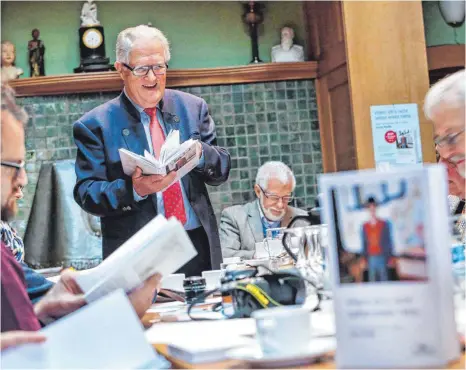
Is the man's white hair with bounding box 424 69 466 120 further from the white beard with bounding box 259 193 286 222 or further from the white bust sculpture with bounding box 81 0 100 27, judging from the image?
the white bust sculpture with bounding box 81 0 100 27

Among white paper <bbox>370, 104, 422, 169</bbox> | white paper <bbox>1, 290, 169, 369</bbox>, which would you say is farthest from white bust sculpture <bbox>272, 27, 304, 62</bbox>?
white paper <bbox>1, 290, 169, 369</bbox>

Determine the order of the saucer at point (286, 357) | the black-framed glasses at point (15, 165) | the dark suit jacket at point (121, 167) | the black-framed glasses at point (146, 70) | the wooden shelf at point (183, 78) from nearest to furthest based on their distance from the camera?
1. the saucer at point (286, 357)
2. the black-framed glasses at point (15, 165)
3. the dark suit jacket at point (121, 167)
4. the black-framed glasses at point (146, 70)
5. the wooden shelf at point (183, 78)

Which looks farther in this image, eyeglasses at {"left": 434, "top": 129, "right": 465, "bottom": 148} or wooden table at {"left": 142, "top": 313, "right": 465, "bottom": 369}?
eyeglasses at {"left": 434, "top": 129, "right": 465, "bottom": 148}

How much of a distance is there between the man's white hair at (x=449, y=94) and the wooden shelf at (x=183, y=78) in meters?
3.88

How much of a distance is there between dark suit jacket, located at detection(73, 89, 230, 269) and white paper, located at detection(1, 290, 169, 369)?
1.73 m

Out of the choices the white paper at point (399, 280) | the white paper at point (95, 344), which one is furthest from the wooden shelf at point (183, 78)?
the white paper at point (399, 280)

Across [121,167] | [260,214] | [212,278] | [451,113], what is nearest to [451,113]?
[451,113]

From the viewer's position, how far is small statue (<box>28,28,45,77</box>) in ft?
17.8

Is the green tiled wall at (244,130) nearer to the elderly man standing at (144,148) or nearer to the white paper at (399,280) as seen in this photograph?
the elderly man standing at (144,148)

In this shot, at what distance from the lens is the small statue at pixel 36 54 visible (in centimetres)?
542

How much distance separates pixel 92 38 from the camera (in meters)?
5.42

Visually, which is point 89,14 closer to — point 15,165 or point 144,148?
point 144,148

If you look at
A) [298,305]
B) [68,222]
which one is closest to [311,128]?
[68,222]

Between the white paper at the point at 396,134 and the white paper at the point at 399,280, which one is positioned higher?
the white paper at the point at 396,134
